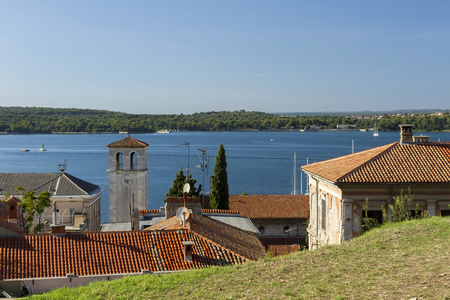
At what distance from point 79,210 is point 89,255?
56.2 ft

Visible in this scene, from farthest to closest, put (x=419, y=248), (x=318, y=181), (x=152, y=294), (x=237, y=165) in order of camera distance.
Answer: (x=237, y=165)
(x=318, y=181)
(x=419, y=248)
(x=152, y=294)

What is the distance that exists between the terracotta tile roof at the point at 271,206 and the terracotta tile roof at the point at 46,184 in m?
11.8

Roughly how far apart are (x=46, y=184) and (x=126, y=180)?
18.8 feet

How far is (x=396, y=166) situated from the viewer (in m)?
19.8

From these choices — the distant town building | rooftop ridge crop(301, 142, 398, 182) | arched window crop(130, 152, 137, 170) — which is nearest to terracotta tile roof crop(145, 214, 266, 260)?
rooftop ridge crop(301, 142, 398, 182)

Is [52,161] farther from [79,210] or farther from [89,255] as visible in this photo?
[89,255]

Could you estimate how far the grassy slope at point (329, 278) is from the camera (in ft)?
31.0

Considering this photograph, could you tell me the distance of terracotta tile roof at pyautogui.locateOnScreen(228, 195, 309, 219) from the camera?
3991cm

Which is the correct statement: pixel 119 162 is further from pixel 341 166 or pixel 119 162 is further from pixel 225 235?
pixel 341 166

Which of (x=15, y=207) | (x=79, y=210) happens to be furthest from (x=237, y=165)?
(x=15, y=207)

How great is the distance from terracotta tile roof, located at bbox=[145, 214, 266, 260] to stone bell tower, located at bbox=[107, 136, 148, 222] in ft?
49.9

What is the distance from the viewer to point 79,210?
32.4 meters

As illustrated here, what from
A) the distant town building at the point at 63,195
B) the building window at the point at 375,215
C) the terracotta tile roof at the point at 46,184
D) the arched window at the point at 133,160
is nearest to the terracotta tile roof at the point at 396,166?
the building window at the point at 375,215

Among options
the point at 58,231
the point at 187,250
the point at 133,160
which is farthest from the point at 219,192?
the point at 187,250
